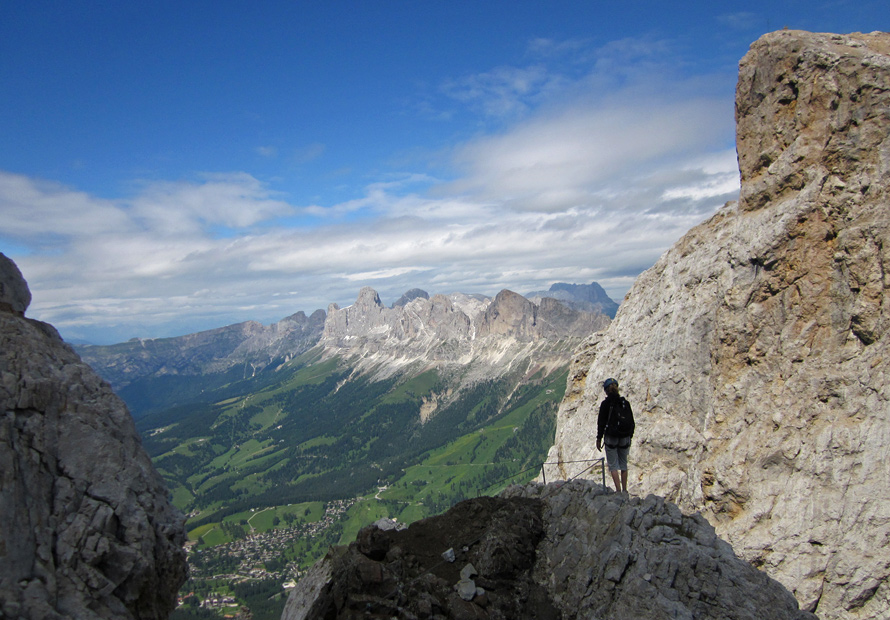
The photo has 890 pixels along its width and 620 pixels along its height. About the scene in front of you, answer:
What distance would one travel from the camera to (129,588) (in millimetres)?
12711

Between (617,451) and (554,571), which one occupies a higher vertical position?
(617,451)

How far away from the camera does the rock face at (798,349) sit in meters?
23.3

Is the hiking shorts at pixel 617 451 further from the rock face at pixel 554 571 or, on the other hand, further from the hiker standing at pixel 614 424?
the rock face at pixel 554 571

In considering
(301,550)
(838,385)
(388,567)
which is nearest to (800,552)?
(838,385)

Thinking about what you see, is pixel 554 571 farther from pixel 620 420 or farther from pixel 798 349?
pixel 798 349

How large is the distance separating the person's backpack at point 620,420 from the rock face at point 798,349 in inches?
633

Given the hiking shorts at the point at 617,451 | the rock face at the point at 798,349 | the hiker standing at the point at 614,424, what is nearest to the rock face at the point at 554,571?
the hiking shorts at the point at 617,451

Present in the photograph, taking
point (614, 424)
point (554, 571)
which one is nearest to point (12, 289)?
point (554, 571)

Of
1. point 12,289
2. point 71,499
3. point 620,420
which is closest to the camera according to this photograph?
point 71,499

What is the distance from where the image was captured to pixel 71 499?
12.3 m

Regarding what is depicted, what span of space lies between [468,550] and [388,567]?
274 cm

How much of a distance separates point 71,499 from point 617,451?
17898mm

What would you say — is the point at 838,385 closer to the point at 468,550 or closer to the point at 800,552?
the point at 800,552

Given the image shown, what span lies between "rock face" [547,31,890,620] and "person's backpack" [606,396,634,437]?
1608 cm
